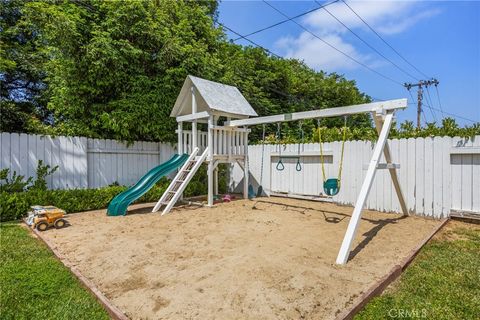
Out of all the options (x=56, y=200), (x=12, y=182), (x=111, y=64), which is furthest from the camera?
(x=111, y=64)

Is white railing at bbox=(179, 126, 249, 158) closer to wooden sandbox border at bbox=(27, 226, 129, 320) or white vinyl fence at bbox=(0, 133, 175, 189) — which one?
white vinyl fence at bbox=(0, 133, 175, 189)

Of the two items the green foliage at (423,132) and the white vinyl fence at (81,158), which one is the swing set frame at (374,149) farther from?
the white vinyl fence at (81,158)

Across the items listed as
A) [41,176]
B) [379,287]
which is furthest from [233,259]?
[41,176]

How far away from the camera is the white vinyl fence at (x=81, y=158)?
22.4 feet

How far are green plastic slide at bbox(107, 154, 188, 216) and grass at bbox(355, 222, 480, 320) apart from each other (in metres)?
5.86

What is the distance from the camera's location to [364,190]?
13.1ft

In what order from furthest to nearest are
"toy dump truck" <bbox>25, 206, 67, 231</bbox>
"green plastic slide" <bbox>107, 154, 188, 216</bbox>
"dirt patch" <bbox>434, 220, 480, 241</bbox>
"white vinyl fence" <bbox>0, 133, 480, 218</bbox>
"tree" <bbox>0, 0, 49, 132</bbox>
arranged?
1. "tree" <bbox>0, 0, 49, 132</bbox>
2. "green plastic slide" <bbox>107, 154, 188, 216</bbox>
3. "white vinyl fence" <bbox>0, 133, 480, 218</bbox>
4. "toy dump truck" <bbox>25, 206, 67, 231</bbox>
5. "dirt patch" <bbox>434, 220, 480, 241</bbox>

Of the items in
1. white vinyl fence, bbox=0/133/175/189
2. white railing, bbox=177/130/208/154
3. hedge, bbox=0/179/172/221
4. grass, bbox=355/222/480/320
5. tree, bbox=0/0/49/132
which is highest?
tree, bbox=0/0/49/132

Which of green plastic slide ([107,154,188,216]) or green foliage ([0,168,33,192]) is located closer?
green foliage ([0,168,33,192])

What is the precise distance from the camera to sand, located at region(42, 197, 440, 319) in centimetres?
262

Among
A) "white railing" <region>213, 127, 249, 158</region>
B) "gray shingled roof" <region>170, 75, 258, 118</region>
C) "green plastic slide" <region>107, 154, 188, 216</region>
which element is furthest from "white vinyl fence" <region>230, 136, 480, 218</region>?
"green plastic slide" <region>107, 154, 188, 216</region>

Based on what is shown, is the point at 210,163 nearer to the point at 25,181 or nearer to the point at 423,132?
the point at 25,181

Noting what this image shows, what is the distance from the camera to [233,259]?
371 cm

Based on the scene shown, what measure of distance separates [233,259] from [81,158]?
→ 6383mm
